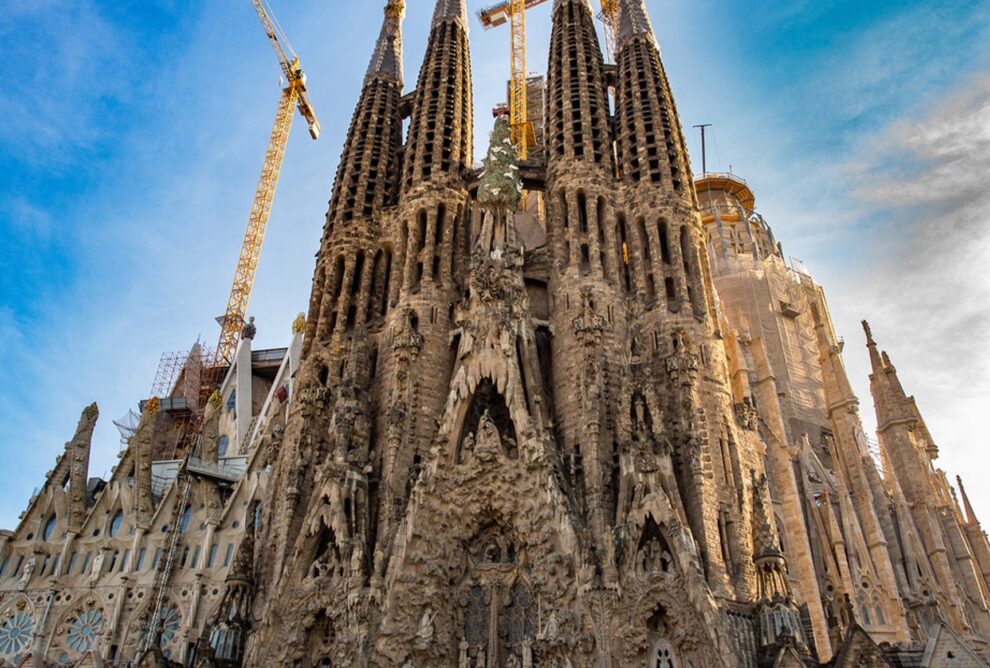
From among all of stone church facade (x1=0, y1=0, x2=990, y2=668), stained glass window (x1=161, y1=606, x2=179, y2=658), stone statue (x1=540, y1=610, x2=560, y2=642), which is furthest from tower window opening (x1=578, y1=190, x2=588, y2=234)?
stained glass window (x1=161, y1=606, x2=179, y2=658)

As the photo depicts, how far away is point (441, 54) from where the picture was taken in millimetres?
35562

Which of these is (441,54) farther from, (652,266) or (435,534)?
(435,534)

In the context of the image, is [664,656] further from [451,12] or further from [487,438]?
[451,12]

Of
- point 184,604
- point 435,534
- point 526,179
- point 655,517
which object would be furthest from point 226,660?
point 526,179

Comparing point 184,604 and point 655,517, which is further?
point 184,604

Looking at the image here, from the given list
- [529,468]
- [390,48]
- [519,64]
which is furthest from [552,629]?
[519,64]

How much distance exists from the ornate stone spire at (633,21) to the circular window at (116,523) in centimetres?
2827

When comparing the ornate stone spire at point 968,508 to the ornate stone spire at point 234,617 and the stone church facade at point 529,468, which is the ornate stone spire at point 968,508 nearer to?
Result: the stone church facade at point 529,468

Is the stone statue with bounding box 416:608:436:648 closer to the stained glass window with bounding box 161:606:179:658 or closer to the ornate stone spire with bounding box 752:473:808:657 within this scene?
the ornate stone spire with bounding box 752:473:808:657

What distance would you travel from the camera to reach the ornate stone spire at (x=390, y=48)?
36.4 metres

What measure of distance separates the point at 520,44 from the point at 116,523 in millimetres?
33500

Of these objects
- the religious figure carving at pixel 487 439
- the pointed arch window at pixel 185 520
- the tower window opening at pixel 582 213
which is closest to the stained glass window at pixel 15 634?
the pointed arch window at pixel 185 520

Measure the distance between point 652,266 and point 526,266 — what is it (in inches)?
188

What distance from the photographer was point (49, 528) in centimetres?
3231
